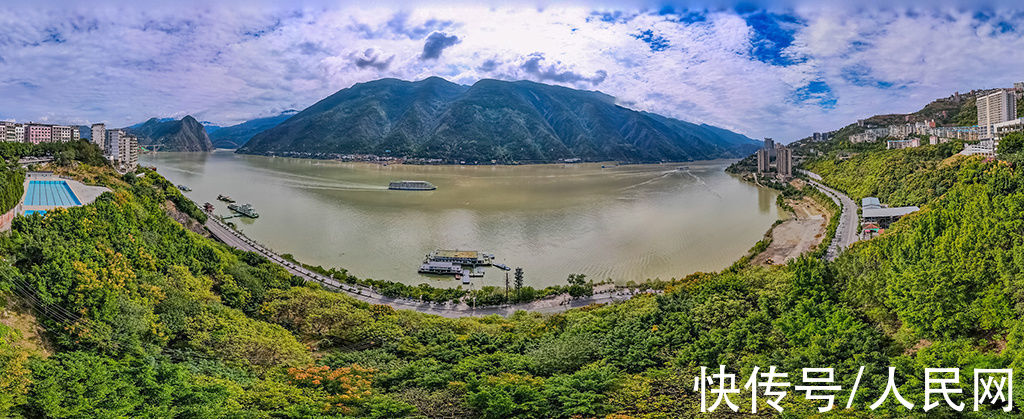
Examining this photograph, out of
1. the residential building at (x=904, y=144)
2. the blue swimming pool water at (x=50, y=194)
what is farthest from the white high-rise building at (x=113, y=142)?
the residential building at (x=904, y=144)

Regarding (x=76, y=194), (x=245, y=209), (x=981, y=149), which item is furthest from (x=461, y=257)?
(x=981, y=149)

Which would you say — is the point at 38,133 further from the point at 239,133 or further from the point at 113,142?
the point at 239,133

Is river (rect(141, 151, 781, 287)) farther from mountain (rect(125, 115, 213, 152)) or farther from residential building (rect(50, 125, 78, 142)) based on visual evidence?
mountain (rect(125, 115, 213, 152))

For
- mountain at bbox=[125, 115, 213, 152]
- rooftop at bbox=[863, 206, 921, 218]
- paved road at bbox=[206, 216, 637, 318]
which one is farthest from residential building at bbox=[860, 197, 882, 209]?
mountain at bbox=[125, 115, 213, 152]

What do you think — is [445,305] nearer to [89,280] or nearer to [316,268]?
[316,268]

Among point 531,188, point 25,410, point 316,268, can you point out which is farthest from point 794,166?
point 25,410

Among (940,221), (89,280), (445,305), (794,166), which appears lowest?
(445,305)
